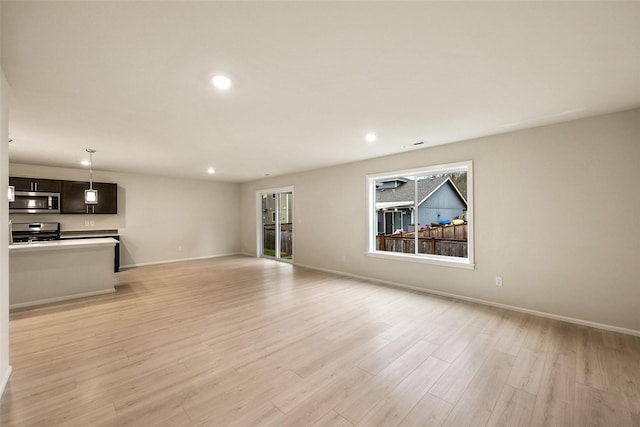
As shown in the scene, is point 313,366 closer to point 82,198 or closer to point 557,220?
point 557,220

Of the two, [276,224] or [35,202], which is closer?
[35,202]

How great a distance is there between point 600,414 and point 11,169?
389 inches

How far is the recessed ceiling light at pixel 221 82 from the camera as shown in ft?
7.30

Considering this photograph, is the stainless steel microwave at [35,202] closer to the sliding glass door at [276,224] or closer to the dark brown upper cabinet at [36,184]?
the dark brown upper cabinet at [36,184]

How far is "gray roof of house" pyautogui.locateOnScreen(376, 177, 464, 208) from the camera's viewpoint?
4812mm

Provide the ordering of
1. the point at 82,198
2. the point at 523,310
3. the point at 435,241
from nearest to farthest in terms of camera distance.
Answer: the point at 523,310 → the point at 435,241 → the point at 82,198

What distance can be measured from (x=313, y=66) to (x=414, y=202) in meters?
3.43

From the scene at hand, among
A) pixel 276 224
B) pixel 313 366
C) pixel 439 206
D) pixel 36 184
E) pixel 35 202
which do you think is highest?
pixel 36 184

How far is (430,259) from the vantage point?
4.52m

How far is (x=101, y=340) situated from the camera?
285cm

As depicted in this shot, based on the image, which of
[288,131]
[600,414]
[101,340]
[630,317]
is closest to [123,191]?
[101,340]

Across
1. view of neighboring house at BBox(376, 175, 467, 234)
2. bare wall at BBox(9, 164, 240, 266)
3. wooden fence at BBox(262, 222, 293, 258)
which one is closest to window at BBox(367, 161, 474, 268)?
view of neighboring house at BBox(376, 175, 467, 234)

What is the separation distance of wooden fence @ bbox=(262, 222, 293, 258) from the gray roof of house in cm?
337

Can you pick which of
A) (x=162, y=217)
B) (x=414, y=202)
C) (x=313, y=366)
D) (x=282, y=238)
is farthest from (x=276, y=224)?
(x=313, y=366)
